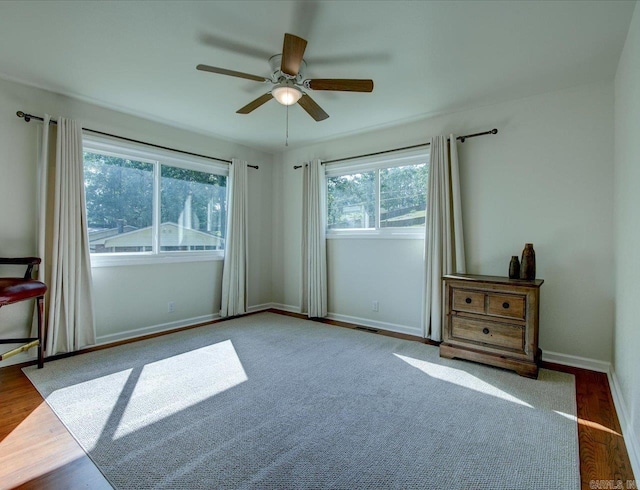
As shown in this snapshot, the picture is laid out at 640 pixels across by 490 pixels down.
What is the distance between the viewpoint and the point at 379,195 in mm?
4254

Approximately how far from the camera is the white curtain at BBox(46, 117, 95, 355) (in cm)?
304

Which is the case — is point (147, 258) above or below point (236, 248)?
below

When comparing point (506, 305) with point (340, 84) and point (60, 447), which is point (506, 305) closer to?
point (340, 84)

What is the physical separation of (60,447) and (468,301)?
3.07 meters

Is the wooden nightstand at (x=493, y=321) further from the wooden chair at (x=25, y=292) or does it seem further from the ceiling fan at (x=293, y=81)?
the wooden chair at (x=25, y=292)

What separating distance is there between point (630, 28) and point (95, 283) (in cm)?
489

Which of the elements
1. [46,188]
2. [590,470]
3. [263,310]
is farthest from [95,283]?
[590,470]

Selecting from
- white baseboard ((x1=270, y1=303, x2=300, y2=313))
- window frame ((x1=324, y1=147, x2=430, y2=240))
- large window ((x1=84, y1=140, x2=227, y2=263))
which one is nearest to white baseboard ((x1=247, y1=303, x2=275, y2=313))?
white baseboard ((x1=270, y1=303, x2=300, y2=313))

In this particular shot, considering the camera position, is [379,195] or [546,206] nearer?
[546,206]

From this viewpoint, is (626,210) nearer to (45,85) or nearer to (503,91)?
(503,91)

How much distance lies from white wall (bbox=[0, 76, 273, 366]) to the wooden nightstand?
306 centimetres

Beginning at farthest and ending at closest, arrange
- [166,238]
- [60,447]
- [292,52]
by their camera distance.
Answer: [166,238] < [292,52] < [60,447]

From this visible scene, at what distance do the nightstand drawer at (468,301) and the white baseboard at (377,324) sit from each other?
3.04 feet

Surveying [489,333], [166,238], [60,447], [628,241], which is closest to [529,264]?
[489,333]
